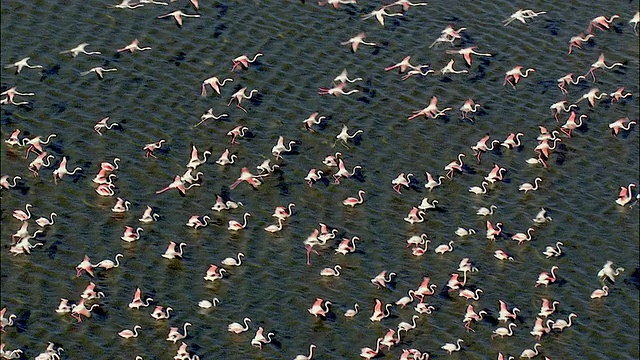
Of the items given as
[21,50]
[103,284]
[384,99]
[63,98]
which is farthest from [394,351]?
[21,50]

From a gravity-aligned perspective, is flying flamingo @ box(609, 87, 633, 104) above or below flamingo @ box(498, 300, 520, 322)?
above

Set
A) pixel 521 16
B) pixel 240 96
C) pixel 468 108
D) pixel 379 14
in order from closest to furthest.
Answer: pixel 240 96, pixel 468 108, pixel 379 14, pixel 521 16

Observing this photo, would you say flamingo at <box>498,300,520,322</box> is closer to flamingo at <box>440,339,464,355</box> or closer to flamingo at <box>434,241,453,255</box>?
flamingo at <box>440,339,464,355</box>

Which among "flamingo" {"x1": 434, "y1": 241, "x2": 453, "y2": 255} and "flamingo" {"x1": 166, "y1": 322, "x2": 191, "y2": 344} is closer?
"flamingo" {"x1": 166, "y1": 322, "x2": 191, "y2": 344}

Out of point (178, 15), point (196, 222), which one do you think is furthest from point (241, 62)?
point (196, 222)

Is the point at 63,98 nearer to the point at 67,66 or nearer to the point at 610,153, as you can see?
the point at 67,66

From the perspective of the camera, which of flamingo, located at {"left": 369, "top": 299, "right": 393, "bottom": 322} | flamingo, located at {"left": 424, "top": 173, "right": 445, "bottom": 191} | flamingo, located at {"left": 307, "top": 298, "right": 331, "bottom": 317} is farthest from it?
flamingo, located at {"left": 424, "top": 173, "right": 445, "bottom": 191}

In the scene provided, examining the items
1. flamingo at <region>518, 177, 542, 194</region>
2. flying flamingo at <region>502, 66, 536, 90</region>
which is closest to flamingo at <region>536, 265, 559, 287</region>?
flamingo at <region>518, 177, 542, 194</region>

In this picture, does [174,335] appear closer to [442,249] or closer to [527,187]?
[442,249]

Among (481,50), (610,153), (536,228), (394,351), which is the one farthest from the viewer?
(481,50)
